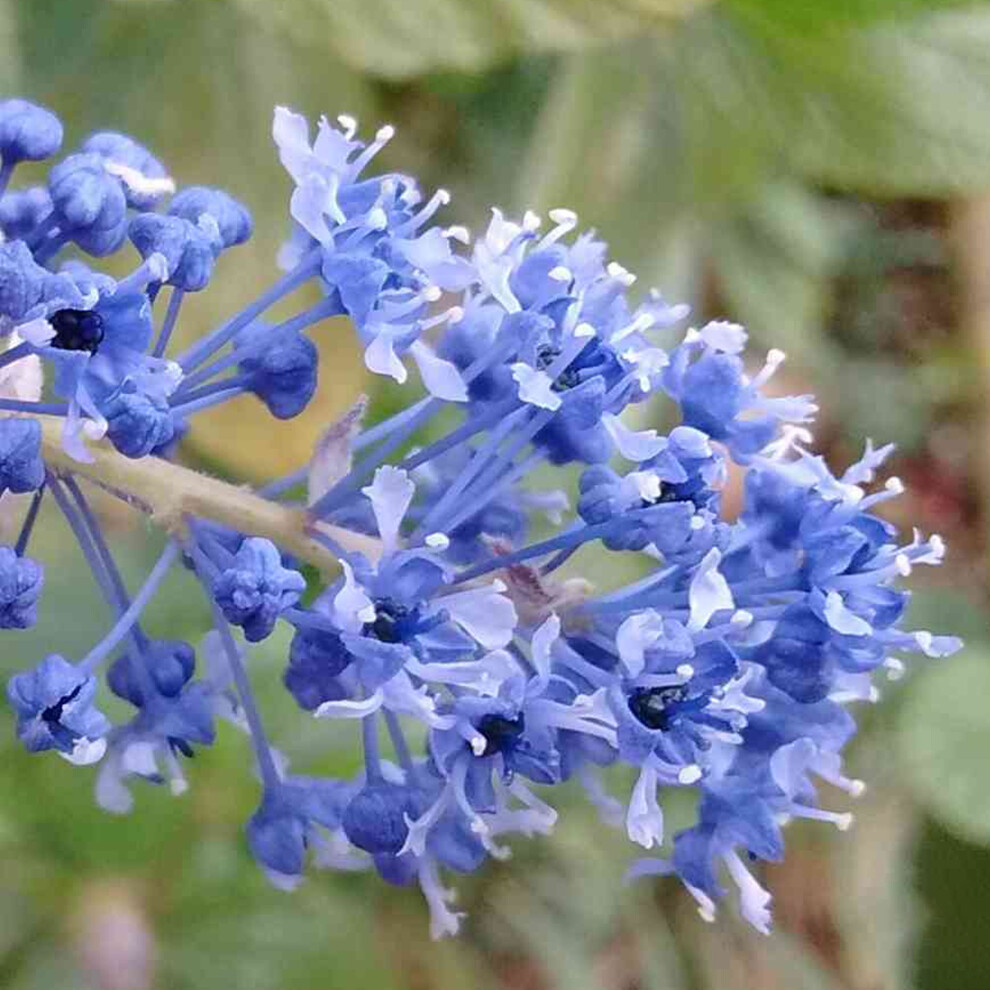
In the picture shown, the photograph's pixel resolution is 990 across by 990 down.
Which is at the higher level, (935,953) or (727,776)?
(727,776)

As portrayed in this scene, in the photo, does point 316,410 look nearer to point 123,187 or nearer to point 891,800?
point 123,187

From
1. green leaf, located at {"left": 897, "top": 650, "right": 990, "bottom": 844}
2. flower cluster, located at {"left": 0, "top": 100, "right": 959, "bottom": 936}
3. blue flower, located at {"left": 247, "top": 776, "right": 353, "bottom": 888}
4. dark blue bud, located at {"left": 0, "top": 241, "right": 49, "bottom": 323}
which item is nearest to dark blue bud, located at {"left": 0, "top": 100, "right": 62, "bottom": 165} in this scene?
flower cluster, located at {"left": 0, "top": 100, "right": 959, "bottom": 936}

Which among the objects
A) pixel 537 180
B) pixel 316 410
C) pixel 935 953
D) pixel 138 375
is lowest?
pixel 935 953

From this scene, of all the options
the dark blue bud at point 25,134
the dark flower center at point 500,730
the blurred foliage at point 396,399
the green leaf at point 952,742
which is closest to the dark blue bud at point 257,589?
the dark flower center at point 500,730

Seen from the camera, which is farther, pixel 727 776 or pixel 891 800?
pixel 891 800

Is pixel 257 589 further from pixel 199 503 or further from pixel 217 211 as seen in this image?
pixel 217 211

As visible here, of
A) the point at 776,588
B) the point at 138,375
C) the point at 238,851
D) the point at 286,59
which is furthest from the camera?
the point at 238,851

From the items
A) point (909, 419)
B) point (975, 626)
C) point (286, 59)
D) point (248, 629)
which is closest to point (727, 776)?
point (248, 629)
